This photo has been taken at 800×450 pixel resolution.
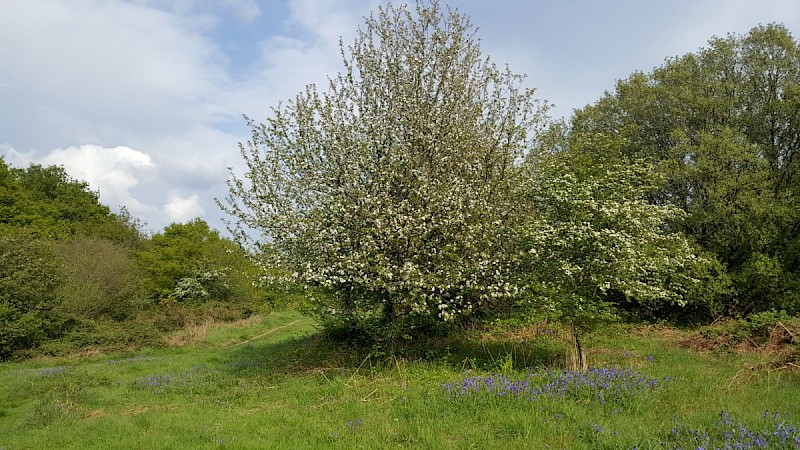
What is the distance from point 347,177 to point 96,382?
10530 millimetres

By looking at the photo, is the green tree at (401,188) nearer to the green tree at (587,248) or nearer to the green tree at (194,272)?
the green tree at (587,248)

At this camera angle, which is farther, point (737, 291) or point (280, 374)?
point (737, 291)

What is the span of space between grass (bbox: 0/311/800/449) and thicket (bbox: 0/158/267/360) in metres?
4.08

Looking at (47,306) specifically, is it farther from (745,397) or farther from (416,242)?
(745,397)

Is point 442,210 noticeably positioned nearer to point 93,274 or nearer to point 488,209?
point 488,209

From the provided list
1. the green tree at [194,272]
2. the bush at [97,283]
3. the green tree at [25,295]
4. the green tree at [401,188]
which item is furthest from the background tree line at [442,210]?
the green tree at [194,272]

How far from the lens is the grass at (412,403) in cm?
746

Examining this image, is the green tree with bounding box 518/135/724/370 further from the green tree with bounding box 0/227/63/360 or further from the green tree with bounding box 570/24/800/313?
the green tree with bounding box 0/227/63/360

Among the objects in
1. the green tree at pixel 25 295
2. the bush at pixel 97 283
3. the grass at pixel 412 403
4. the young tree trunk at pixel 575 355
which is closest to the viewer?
the grass at pixel 412 403

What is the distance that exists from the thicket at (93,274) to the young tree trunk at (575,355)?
9.51 m

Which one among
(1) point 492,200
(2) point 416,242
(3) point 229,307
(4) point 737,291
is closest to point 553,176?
(1) point 492,200

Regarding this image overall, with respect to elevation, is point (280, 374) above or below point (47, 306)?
below

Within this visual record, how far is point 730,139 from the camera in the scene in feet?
78.3

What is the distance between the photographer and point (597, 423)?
759 cm
